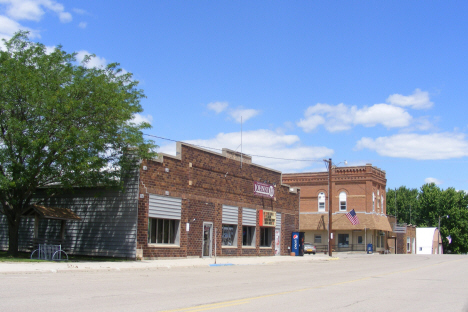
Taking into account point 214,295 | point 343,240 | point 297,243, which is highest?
point 214,295

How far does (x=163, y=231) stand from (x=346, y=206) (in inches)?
1421

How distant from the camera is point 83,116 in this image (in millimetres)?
23562

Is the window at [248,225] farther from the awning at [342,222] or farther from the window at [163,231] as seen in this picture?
the awning at [342,222]

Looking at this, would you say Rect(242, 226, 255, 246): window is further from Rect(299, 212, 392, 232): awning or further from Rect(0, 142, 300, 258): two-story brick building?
Rect(299, 212, 392, 232): awning

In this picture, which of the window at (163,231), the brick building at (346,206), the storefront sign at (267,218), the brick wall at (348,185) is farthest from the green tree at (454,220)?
the window at (163,231)

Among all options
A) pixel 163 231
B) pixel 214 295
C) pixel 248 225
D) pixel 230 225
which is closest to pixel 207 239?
pixel 230 225

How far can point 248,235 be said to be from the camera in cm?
3684

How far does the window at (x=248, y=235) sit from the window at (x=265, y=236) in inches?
53.1

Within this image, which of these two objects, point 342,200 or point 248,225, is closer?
point 248,225

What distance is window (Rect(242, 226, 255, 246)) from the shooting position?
36241 millimetres

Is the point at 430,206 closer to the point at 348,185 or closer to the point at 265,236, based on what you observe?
the point at 348,185

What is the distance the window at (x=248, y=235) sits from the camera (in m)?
36.2

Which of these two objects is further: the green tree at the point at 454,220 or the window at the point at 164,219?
the green tree at the point at 454,220

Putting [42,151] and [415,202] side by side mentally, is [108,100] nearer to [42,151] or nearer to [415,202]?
[42,151]
